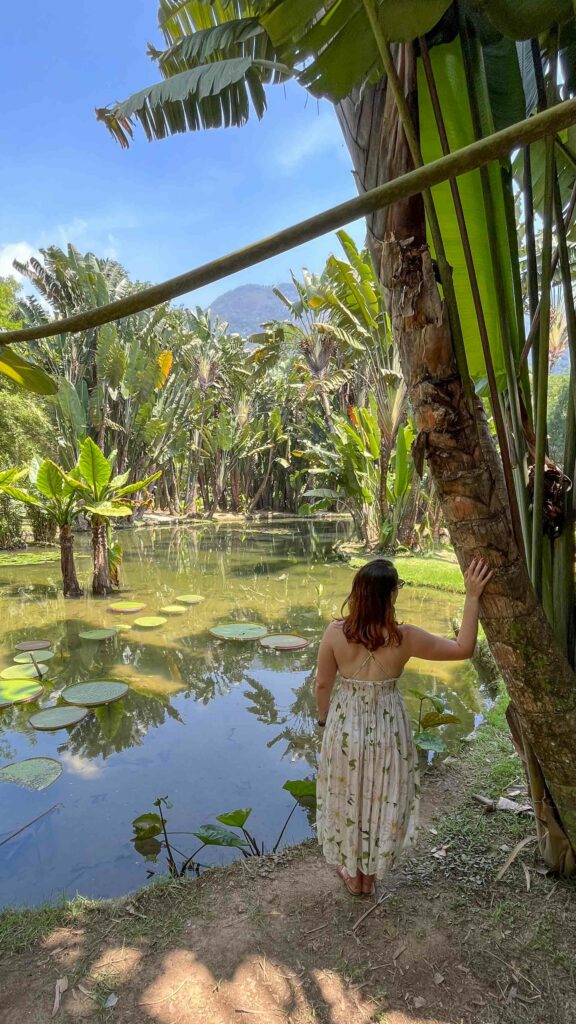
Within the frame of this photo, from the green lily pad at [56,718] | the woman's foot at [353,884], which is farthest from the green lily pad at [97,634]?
the woman's foot at [353,884]

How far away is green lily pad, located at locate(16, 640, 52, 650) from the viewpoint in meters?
5.79

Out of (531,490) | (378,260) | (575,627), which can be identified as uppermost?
(378,260)

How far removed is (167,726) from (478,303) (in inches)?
154

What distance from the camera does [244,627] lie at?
6410 millimetres

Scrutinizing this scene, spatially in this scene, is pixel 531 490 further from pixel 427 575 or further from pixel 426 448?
pixel 427 575

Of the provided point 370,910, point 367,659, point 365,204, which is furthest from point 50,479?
point 365,204

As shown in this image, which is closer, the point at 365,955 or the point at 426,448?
the point at 426,448

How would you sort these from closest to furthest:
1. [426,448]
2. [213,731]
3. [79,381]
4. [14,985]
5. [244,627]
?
[426,448] < [14,985] < [213,731] < [244,627] < [79,381]

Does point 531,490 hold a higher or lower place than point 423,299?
lower

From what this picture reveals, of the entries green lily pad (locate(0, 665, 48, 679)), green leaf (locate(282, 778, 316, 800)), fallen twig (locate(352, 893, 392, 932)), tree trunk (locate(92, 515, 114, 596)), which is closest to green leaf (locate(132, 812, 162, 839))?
green leaf (locate(282, 778, 316, 800))

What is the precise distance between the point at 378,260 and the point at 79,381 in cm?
Result: 1922

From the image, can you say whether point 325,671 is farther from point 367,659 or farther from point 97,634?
point 97,634

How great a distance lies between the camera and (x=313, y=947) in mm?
1831

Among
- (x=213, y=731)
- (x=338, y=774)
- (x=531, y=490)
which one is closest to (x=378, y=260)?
(x=531, y=490)
